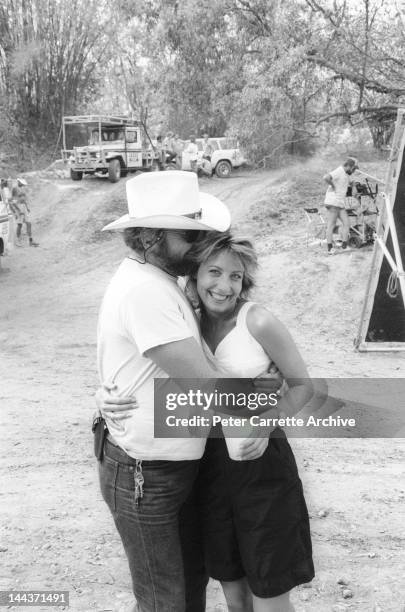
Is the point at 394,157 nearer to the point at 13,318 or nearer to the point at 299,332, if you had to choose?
the point at 299,332

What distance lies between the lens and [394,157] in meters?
6.54

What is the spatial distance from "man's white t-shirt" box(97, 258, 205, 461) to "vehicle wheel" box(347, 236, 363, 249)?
1125cm

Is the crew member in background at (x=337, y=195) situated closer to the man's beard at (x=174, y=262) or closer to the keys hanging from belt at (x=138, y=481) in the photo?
the man's beard at (x=174, y=262)

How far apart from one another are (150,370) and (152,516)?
413 millimetres

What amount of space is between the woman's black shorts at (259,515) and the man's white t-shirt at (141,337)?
0.14m

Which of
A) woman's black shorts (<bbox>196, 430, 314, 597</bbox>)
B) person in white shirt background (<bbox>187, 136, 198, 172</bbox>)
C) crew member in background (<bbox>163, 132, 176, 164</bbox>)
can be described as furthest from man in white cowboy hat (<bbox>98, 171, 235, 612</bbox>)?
crew member in background (<bbox>163, 132, 176, 164</bbox>)

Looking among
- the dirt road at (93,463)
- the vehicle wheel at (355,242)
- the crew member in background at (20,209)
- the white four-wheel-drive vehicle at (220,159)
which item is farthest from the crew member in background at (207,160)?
the vehicle wheel at (355,242)

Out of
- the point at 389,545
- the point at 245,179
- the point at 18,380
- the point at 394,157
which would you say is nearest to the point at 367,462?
the point at 389,545

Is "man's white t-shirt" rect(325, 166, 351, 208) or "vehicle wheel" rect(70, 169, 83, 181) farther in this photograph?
"vehicle wheel" rect(70, 169, 83, 181)

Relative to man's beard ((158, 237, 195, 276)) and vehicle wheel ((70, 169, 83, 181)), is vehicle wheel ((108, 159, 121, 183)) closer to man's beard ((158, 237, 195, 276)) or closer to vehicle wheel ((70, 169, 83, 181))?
vehicle wheel ((70, 169, 83, 181))

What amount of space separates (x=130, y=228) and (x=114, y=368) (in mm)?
423

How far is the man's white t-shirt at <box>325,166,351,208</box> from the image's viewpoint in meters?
12.5

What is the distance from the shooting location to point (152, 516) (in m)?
1.93

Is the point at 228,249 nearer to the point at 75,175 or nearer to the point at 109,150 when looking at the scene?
the point at 109,150
